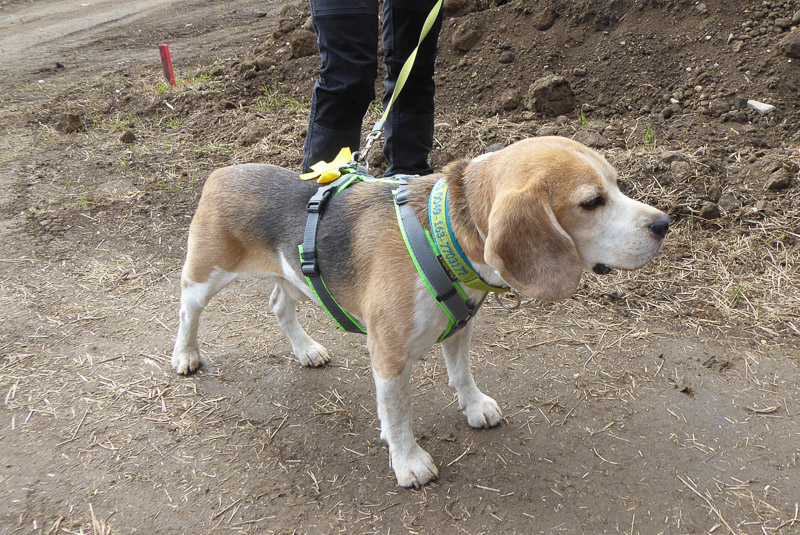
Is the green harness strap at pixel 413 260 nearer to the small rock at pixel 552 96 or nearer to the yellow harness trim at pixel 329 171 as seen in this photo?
the yellow harness trim at pixel 329 171

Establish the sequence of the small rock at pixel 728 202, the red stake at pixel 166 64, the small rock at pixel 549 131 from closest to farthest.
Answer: the small rock at pixel 728 202
the small rock at pixel 549 131
the red stake at pixel 166 64

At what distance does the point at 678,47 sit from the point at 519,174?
480 cm

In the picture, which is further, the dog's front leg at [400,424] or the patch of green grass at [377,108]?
the patch of green grass at [377,108]

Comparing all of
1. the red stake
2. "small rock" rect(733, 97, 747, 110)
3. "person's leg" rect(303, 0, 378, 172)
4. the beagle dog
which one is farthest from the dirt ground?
the red stake

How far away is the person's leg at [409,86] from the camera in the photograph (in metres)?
4.27

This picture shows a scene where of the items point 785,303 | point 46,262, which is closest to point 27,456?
point 46,262

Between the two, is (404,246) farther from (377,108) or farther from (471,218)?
(377,108)

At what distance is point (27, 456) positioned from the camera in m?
3.15

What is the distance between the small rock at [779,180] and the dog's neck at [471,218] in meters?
3.10

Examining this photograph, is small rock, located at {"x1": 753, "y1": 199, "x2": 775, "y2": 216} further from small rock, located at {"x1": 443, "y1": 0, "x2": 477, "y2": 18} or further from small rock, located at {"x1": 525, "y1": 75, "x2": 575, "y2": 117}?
small rock, located at {"x1": 443, "y1": 0, "x2": 477, "y2": 18}

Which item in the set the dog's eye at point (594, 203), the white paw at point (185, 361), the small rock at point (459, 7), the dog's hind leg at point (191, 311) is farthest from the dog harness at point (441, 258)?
the small rock at point (459, 7)

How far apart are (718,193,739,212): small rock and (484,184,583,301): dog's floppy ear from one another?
2.88m

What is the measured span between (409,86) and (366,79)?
1.67ft

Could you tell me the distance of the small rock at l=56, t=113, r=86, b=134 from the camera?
7688mm
